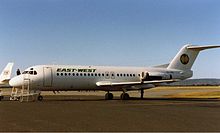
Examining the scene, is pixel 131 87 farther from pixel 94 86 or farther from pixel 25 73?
pixel 25 73

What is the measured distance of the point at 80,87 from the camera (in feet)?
108

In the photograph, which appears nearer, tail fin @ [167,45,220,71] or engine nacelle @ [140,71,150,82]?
engine nacelle @ [140,71,150,82]

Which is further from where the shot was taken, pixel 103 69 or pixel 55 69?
pixel 103 69

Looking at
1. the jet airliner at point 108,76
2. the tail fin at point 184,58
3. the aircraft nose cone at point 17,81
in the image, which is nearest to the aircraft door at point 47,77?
the jet airliner at point 108,76

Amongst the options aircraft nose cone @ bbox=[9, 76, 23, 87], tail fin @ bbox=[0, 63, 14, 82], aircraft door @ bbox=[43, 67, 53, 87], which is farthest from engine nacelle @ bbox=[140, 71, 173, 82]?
tail fin @ bbox=[0, 63, 14, 82]

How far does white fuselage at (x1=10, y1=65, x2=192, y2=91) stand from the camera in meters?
30.8

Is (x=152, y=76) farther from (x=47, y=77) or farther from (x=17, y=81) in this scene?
(x=17, y=81)

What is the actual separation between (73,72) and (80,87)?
5.30ft

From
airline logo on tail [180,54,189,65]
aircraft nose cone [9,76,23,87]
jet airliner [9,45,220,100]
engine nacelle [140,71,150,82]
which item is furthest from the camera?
airline logo on tail [180,54,189,65]

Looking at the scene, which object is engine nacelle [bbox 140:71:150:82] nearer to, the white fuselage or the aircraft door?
the white fuselage

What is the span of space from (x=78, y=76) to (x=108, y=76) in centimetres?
345

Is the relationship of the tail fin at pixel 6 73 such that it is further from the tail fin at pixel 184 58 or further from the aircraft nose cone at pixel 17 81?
the tail fin at pixel 184 58

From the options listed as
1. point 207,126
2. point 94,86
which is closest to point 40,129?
point 207,126

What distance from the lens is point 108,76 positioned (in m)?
34.6
